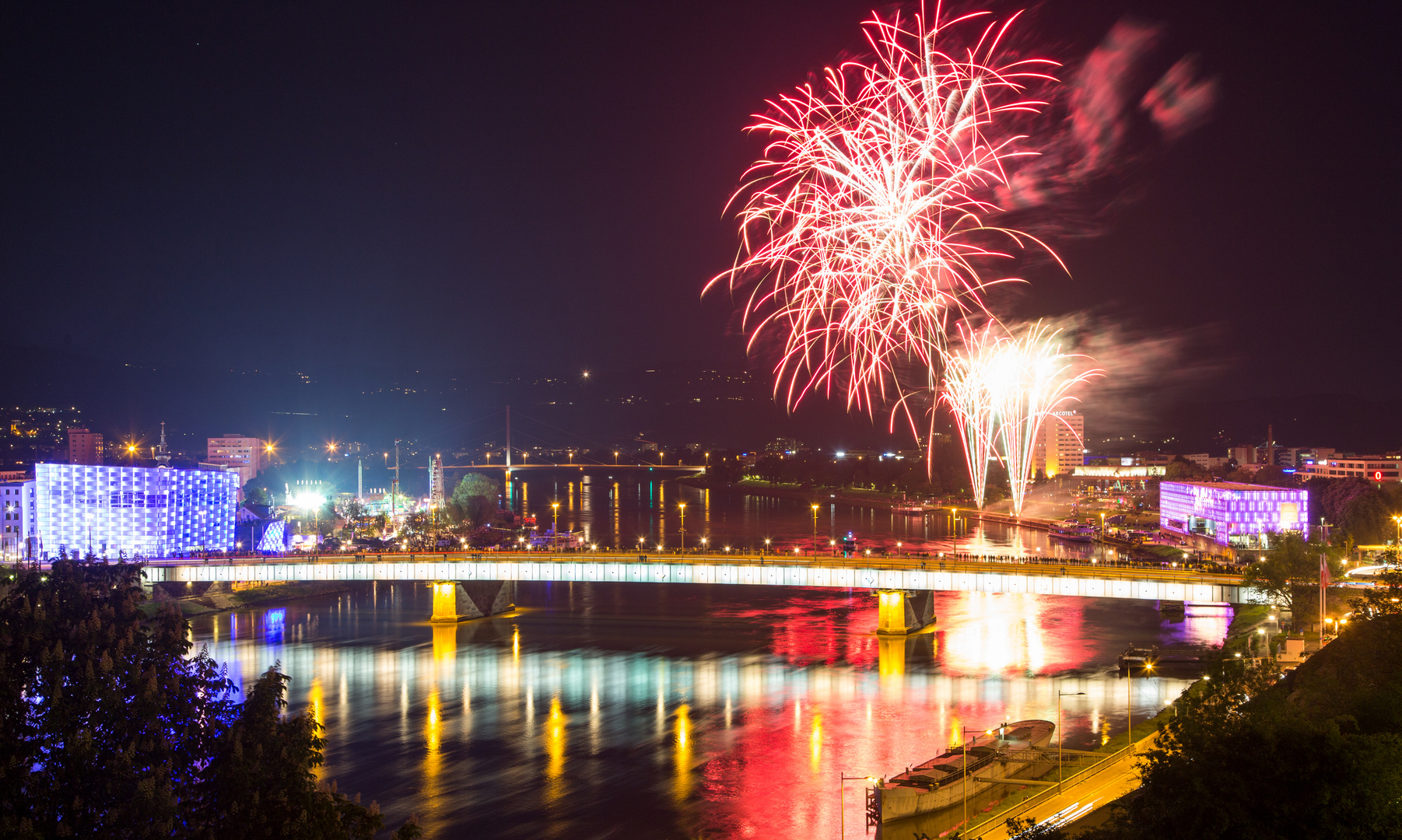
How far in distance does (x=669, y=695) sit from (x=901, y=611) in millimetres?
7907

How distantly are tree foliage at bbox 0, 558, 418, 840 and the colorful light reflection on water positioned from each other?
18.4 ft

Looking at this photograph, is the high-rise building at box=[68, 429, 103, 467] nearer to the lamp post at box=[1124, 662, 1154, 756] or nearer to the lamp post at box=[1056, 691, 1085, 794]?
the lamp post at box=[1056, 691, 1085, 794]

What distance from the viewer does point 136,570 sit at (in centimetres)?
1277

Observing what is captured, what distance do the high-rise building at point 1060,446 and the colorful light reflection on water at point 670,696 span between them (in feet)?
224

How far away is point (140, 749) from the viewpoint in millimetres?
8656

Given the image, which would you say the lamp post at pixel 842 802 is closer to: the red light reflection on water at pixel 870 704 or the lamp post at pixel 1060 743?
the red light reflection on water at pixel 870 704

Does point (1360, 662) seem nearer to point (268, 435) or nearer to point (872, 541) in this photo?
point (872, 541)

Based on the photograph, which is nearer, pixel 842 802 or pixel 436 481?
pixel 842 802

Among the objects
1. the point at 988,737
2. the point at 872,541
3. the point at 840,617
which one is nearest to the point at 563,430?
the point at 872,541

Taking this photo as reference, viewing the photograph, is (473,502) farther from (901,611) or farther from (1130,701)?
(1130,701)

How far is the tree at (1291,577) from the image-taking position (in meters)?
23.8

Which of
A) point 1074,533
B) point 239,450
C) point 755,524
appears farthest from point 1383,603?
point 239,450

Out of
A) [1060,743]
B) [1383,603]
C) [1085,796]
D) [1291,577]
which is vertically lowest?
[1060,743]

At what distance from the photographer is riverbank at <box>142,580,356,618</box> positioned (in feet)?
106
